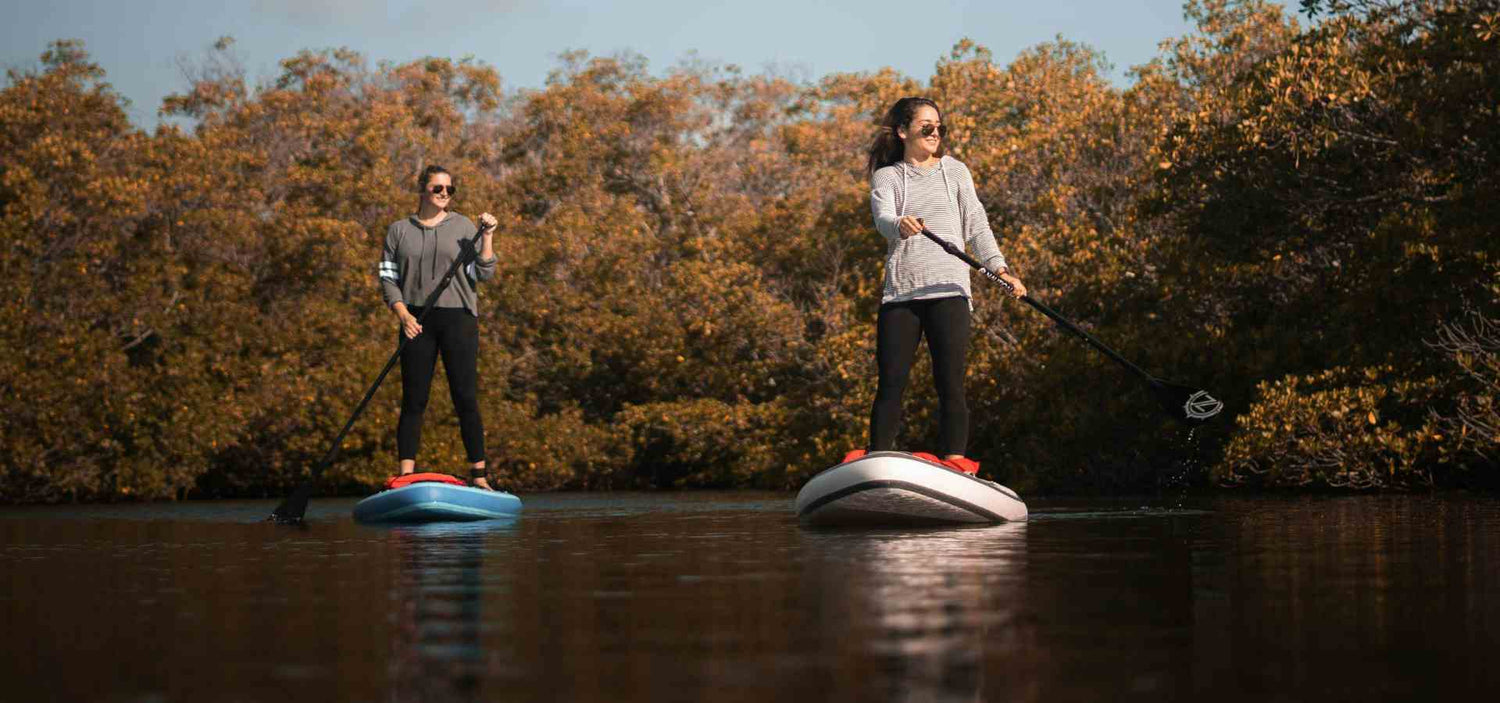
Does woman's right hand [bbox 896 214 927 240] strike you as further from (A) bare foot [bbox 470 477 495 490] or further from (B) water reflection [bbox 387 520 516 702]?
(A) bare foot [bbox 470 477 495 490]

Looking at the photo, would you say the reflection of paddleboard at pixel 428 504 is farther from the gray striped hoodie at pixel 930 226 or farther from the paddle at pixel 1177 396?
the paddle at pixel 1177 396

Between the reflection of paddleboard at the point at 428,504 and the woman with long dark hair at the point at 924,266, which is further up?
the woman with long dark hair at the point at 924,266

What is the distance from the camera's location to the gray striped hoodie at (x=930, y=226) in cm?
959

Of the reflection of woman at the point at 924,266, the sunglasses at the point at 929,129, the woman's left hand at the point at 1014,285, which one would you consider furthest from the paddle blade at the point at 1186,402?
the sunglasses at the point at 929,129

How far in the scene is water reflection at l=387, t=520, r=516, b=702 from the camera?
3549 mm

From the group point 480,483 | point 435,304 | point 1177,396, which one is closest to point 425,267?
point 435,304

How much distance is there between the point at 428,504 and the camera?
10594mm

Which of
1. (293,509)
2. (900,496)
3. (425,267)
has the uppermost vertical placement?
(425,267)

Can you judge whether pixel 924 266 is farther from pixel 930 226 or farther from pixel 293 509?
pixel 293 509


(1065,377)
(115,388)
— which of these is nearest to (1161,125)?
(1065,377)

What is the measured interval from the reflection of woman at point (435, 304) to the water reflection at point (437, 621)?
289cm

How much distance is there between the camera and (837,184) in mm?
31875

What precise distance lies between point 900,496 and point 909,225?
1477 mm

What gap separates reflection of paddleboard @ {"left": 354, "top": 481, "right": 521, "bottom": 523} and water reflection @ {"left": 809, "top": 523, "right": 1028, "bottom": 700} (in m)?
3.38
